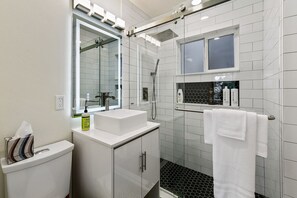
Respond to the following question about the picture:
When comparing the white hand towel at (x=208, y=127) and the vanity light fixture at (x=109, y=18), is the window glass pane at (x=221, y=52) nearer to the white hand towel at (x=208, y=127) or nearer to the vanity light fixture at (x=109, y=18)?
the white hand towel at (x=208, y=127)

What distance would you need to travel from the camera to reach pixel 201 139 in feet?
6.63

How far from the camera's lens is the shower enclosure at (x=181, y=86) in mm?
1769

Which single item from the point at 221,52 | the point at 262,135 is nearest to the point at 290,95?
the point at 262,135

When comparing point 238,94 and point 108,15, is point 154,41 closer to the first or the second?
point 108,15

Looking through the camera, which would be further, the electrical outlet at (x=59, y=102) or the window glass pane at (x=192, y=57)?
the window glass pane at (x=192, y=57)

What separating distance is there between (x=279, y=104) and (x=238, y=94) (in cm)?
76

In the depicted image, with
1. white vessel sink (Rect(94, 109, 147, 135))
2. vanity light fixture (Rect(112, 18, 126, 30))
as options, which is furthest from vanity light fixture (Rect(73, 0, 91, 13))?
white vessel sink (Rect(94, 109, 147, 135))

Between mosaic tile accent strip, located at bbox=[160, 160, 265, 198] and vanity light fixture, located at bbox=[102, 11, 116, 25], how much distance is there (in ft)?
6.14

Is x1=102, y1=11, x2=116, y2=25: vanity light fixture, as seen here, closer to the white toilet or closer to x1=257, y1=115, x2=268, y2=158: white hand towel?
the white toilet

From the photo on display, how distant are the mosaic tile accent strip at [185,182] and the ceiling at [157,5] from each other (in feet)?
7.41

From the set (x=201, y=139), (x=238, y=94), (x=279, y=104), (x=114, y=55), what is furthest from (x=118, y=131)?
(x=238, y=94)

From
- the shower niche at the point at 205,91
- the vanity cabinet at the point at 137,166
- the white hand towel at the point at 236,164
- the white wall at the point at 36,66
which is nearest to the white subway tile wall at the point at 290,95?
the white hand towel at the point at 236,164

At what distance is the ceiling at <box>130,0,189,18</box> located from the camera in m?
1.94

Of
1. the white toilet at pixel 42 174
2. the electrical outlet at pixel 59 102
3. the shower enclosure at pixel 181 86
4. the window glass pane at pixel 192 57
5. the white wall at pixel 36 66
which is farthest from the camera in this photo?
the window glass pane at pixel 192 57
